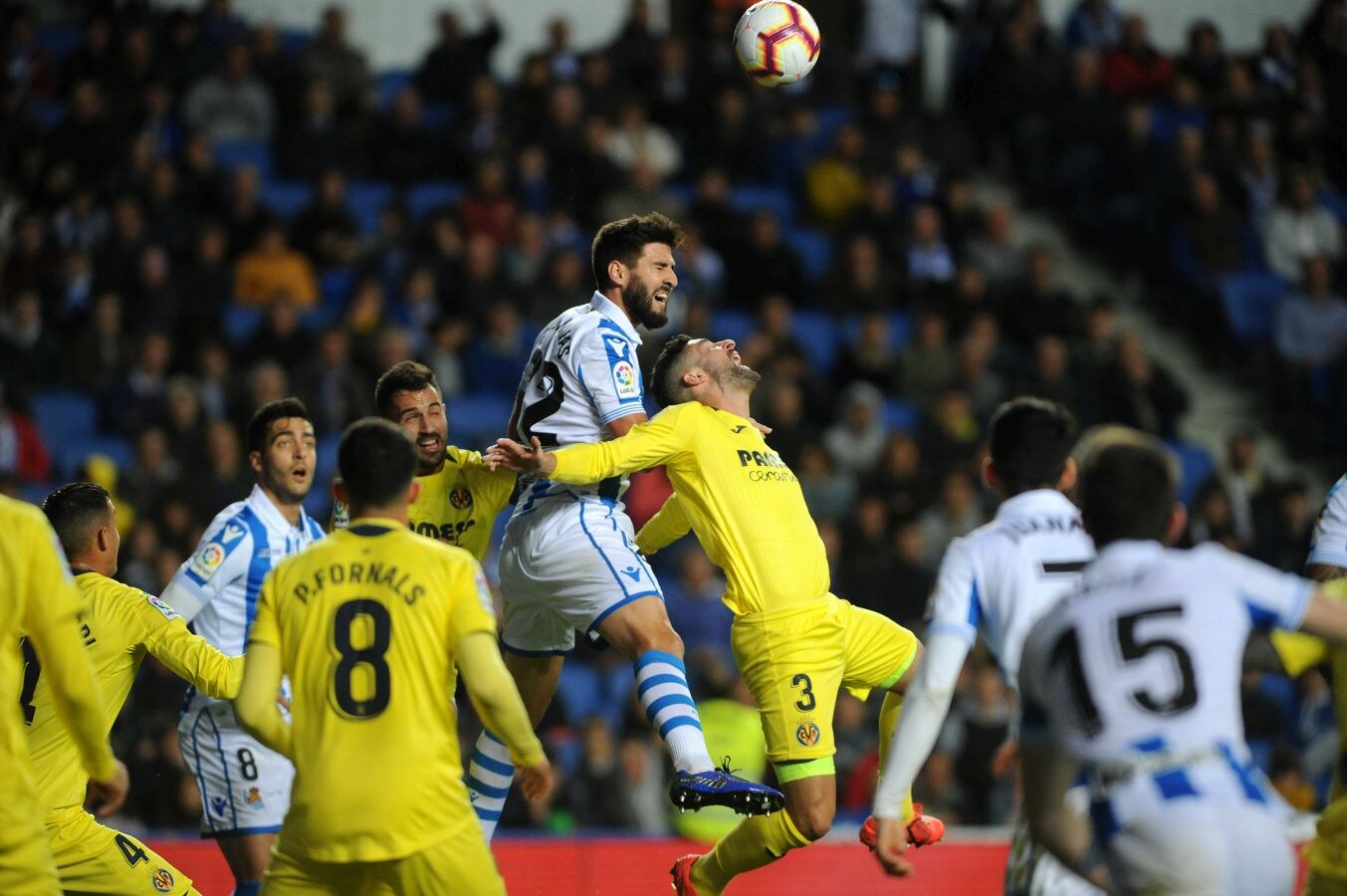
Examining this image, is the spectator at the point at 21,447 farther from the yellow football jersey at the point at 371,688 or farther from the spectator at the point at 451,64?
the yellow football jersey at the point at 371,688

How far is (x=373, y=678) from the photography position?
4.76m

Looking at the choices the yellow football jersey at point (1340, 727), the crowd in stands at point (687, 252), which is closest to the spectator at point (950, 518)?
the crowd in stands at point (687, 252)

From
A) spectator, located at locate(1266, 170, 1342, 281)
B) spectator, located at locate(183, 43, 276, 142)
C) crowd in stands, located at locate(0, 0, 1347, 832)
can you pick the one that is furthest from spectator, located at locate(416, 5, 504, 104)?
spectator, located at locate(1266, 170, 1342, 281)

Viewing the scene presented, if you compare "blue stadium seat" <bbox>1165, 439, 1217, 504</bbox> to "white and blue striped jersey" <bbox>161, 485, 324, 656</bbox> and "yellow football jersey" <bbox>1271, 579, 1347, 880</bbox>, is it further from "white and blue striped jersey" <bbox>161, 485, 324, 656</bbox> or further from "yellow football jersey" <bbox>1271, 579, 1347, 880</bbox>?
"yellow football jersey" <bbox>1271, 579, 1347, 880</bbox>

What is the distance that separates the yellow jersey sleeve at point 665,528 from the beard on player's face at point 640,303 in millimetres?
725

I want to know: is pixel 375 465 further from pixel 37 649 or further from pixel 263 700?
pixel 37 649

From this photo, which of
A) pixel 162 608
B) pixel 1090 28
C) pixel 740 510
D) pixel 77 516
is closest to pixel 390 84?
pixel 1090 28

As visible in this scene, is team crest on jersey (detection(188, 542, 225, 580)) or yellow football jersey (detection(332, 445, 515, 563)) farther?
yellow football jersey (detection(332, 445, 515, 563))

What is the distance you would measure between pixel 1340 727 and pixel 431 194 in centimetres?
1155

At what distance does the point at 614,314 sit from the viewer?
723 centimetres

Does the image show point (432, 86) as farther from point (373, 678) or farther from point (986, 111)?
point (373, 678)

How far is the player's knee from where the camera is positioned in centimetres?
666

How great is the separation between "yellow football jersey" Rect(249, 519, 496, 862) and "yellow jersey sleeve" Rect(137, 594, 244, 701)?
3.71ft

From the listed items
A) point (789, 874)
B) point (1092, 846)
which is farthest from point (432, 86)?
point (1092, 846)
